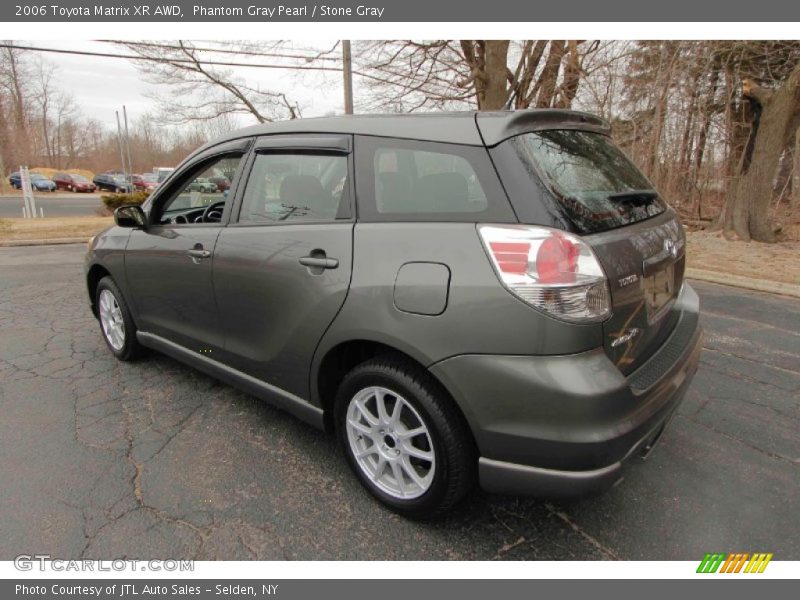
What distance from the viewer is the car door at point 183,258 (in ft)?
9.14

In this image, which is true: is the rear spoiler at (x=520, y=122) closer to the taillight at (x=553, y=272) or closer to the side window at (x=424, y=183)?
the side window at (x=424, y=183)

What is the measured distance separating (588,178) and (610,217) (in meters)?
0.21

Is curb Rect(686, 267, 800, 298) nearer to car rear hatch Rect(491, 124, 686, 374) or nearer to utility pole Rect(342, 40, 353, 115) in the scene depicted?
car rear hatch Rect(491, 124, 686, 374)

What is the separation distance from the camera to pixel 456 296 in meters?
1.74

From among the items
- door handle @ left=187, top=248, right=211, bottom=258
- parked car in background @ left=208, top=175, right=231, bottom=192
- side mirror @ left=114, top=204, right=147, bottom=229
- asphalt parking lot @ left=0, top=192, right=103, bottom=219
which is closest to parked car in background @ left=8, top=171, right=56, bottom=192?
asphalt parking lot @ left=0, top=192, right=103, bottom=219

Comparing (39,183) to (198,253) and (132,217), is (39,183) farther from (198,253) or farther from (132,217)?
(198,253)

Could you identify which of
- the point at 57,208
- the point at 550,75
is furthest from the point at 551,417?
the point at 57,208

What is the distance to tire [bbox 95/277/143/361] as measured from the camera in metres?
3.63

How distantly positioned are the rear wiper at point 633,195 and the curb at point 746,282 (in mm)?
5023

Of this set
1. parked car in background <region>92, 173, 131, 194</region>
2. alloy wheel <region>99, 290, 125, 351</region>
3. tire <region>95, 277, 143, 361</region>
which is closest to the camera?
tire <region>95, 277, 143, 361</region>

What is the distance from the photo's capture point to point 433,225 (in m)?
1.88

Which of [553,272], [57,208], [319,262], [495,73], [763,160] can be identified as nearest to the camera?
[553,272]

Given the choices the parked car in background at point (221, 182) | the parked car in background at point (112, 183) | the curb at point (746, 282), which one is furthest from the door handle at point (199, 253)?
the parked car in background at point (112, 183)

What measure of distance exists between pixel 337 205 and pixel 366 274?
434mm
